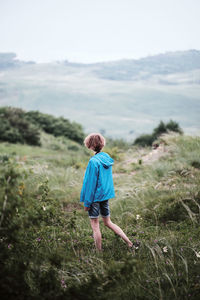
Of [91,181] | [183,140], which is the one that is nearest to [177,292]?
[91,181]

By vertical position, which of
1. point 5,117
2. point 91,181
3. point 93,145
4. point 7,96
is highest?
point 7,96

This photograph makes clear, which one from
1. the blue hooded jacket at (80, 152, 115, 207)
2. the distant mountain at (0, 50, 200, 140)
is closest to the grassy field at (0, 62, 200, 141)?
the distant mountain at (0, 50, 200, 140)

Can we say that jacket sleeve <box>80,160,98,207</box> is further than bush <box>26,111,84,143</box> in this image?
No

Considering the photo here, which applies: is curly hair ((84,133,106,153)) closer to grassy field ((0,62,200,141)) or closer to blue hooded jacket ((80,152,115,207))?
blue hooded jacket ((80,152,115,207))

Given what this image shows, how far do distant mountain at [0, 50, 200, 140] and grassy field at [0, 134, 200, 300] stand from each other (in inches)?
3909

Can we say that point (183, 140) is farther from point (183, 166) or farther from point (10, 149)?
point (10, 149)

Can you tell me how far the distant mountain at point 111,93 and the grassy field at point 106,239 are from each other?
99.3 m

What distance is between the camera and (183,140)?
10.5 metres

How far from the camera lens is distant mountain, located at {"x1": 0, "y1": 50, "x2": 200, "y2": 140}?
419ft

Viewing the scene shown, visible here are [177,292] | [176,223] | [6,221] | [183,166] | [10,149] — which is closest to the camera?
[6,221]

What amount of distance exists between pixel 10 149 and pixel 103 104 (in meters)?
139

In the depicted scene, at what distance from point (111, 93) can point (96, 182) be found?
16880 cm

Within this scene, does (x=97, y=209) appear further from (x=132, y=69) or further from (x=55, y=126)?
(x=132, y=69)

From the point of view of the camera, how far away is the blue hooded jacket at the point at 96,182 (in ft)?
11.9
